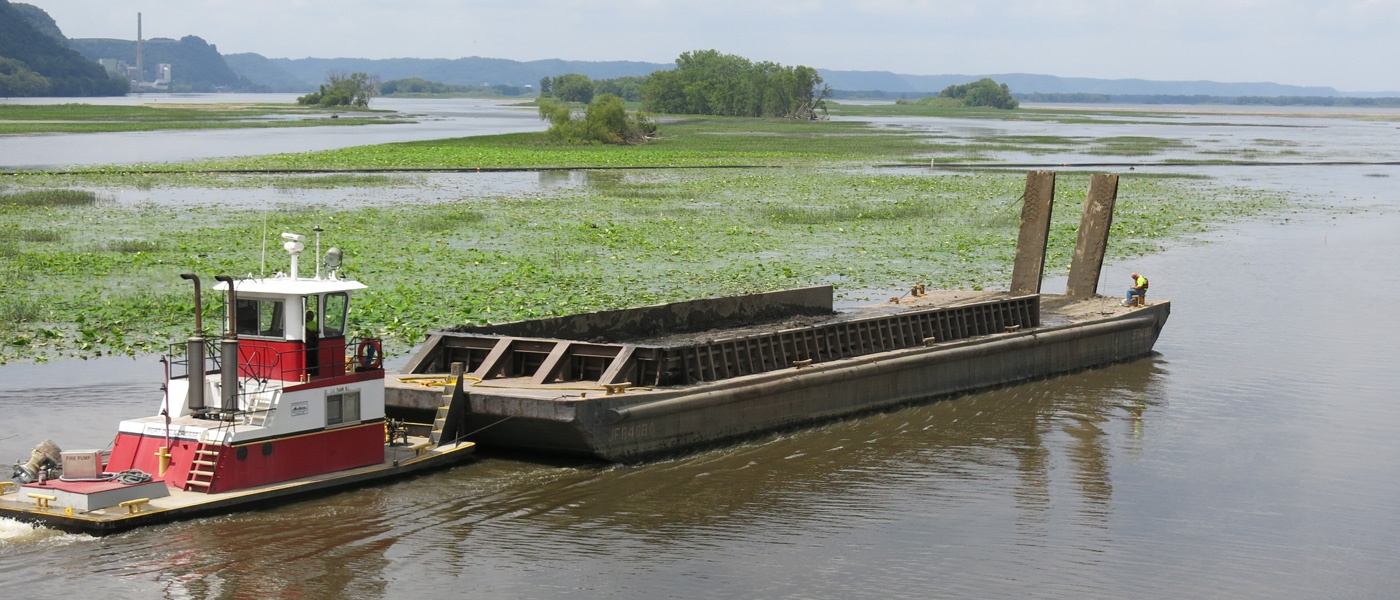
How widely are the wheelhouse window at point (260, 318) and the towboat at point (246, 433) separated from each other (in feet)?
0.04

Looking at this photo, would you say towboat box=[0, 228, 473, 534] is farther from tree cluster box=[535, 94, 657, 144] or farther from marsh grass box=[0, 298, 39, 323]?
tree cluster box=[535, 94, 657, 144]

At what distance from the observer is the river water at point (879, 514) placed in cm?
1387

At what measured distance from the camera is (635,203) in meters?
51.2

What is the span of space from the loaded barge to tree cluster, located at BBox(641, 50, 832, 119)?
137557mm

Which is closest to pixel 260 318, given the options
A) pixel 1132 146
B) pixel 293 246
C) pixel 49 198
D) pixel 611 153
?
pixel 293 246

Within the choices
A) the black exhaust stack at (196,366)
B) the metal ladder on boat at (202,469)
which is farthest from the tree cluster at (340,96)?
the metal ladder on boat at (202,469)

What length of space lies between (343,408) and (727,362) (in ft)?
19.2

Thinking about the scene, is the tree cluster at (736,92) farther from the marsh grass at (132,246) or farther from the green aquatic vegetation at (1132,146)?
the marsh grass at (132,246)

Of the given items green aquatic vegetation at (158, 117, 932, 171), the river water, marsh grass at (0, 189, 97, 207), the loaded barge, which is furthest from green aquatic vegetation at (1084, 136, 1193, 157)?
the river water

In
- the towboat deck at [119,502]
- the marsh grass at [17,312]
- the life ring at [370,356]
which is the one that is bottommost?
the marsh grass at [17,312]

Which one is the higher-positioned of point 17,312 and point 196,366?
point 196,366

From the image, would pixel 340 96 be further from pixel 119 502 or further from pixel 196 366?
pixel 119 502

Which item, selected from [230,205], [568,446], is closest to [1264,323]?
[568,446]

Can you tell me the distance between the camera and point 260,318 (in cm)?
1580
